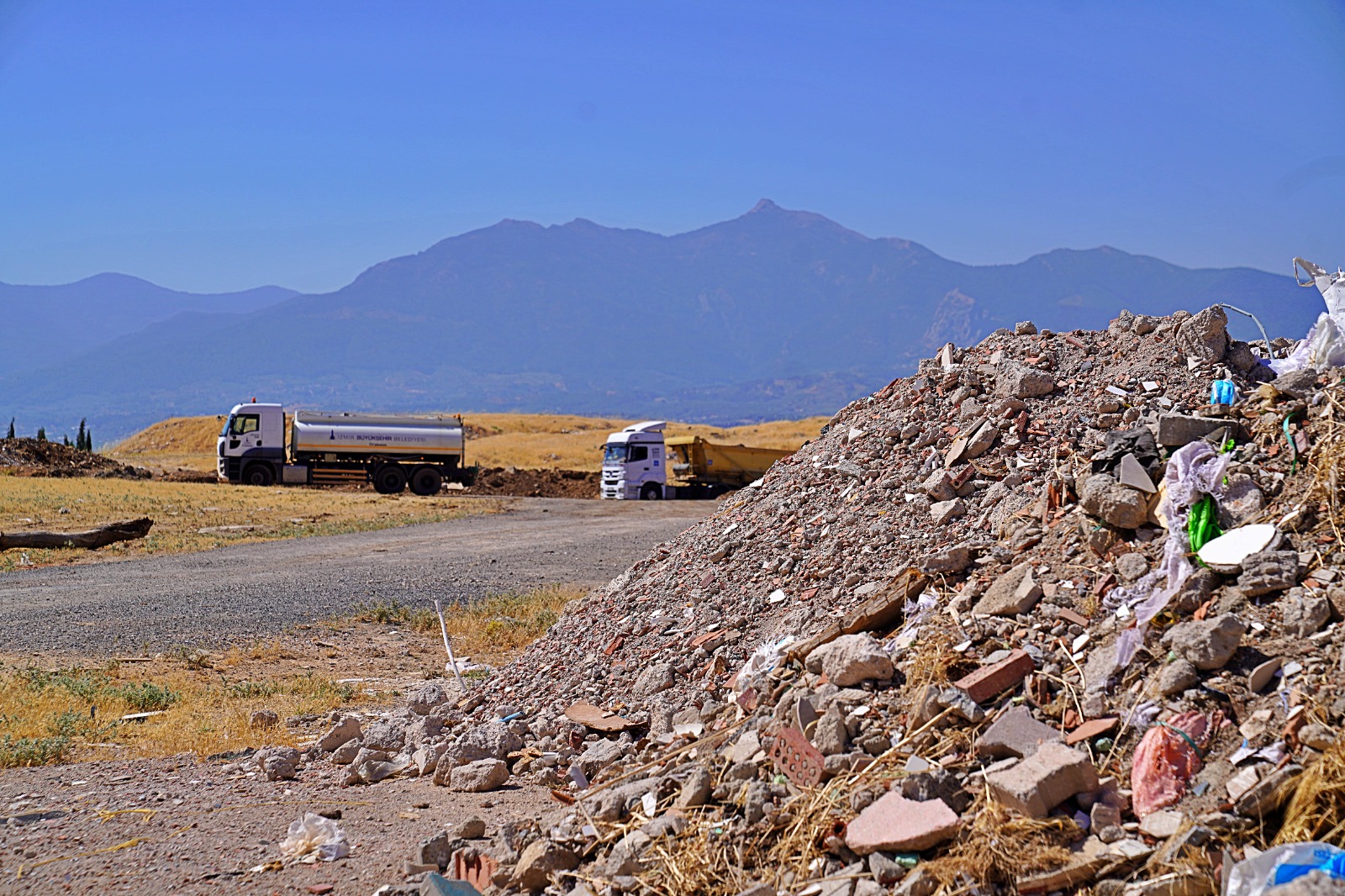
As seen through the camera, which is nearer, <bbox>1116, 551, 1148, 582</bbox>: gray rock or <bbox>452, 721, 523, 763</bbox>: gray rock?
<bbox>1116, 551, 1148, 582</bbox>: gray rock

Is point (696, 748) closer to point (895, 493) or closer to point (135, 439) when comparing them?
point (895, 493)

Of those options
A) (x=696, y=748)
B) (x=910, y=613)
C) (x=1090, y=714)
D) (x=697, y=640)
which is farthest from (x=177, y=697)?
(x=1090, y=714)

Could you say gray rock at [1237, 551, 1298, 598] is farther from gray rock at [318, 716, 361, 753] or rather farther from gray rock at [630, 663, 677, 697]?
gray rock at [318, 716, 361, 753]

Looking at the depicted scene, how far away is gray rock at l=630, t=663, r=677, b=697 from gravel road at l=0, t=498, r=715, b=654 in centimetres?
807

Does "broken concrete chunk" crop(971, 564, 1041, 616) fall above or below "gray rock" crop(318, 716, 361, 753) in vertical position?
above

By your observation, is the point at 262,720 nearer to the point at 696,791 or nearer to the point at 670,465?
the point at 696,791

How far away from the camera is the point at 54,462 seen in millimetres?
44375

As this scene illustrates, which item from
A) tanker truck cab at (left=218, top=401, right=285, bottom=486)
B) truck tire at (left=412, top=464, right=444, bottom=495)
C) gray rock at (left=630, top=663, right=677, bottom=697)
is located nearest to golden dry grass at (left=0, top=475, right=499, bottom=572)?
truck tire at (left=412, top=464, right=444, bottom=495)

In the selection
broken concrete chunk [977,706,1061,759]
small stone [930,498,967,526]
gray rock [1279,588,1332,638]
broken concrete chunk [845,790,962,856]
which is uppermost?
small stone [930,498,967,526]

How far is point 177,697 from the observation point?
10.6 metres

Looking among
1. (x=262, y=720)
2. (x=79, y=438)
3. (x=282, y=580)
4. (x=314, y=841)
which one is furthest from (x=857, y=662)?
(x=79, y=438)

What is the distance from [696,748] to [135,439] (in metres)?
97.1

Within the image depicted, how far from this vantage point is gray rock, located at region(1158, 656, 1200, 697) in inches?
193

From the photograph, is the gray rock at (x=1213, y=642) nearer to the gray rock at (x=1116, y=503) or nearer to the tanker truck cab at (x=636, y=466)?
the gray rock at (x=1116, y=503)
